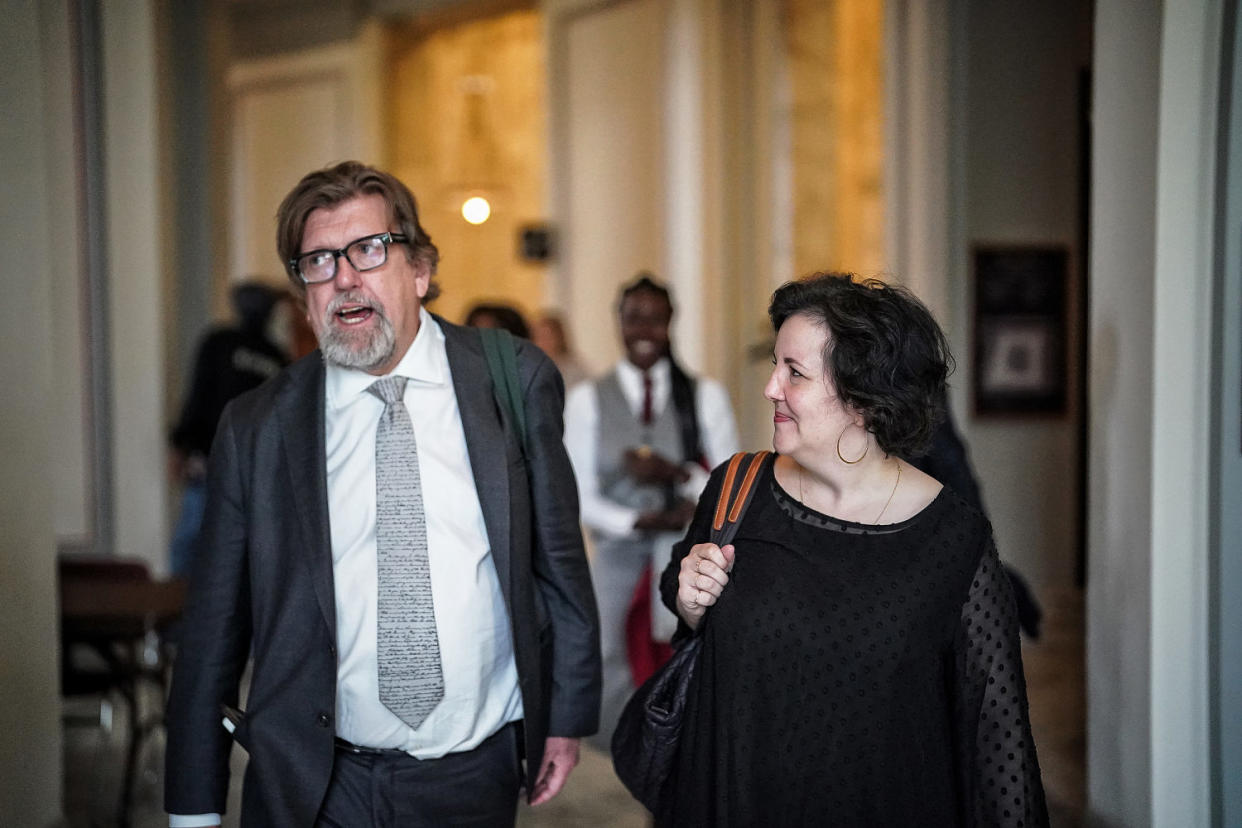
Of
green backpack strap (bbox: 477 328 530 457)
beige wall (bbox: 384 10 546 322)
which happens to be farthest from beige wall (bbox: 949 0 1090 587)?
green backpack strap (bbox: 477 328 530 457)

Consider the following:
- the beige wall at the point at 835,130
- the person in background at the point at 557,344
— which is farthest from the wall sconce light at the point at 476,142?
the person in background at the point at 557,344

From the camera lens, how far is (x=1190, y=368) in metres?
3.32

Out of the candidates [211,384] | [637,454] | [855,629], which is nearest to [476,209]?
[211,384]

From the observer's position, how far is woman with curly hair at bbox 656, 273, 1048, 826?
2.13 metres

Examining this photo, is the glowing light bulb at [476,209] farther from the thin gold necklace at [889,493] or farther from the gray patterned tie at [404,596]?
the thin gold necklace at [889,493]

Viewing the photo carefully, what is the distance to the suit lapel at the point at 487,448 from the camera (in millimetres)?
2449

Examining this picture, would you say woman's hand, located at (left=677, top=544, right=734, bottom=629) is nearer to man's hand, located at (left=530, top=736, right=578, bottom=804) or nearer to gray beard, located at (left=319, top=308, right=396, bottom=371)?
man's hand, located at (left=530, top=736, right=578, bottom=804)

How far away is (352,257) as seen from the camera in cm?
252

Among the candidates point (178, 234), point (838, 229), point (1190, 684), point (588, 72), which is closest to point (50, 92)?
point (178, 234)

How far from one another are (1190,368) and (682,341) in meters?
5.06

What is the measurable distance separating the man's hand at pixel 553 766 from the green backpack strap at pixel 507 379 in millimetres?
632

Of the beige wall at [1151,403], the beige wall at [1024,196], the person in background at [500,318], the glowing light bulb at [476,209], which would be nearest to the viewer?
the beige wall at [1151,403]

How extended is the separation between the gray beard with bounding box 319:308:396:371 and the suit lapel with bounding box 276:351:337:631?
0.09m

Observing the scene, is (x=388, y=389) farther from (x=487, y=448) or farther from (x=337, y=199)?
(x=337, y=199)
